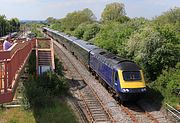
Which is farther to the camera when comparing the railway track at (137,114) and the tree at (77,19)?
the tree at (77,19)

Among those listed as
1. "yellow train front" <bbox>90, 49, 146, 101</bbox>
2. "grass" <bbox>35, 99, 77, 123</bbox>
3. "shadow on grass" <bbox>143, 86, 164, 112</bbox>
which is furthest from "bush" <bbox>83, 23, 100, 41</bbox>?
"grass" <bbox>35, 99, 77, 123</bbox>

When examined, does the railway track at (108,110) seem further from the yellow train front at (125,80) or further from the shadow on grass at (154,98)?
the yellow train front at (125,80)

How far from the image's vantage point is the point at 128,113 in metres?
20.7

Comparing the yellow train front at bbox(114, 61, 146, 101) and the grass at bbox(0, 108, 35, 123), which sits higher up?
the yellow train front at bbox(114, 61, 146, 101)

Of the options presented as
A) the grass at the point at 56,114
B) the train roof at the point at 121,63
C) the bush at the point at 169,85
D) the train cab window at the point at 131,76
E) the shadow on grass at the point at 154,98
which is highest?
the train roof at the point at 121,63

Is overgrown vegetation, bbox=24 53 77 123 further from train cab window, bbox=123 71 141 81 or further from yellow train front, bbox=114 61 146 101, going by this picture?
train cab window, bbox=123 71 141 81

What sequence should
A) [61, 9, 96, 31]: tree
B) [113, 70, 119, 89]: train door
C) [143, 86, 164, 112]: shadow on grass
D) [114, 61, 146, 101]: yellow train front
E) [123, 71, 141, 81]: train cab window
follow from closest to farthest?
[114, 61, 146, 101]: yellow train front → [123, 71, 141, 81]: train cab window → [143, 86, 164, 112]: shadow on grass → [113, 70, 119, 89]: train door → [61, 9, 96, 31]: tree

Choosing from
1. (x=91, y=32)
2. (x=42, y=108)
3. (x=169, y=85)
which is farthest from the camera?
(x=91, y=32)

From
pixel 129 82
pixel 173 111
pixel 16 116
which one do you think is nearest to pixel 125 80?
pixel 129 82

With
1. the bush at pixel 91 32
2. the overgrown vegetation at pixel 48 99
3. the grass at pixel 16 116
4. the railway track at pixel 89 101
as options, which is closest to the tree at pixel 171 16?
the bush at pixel 91 32

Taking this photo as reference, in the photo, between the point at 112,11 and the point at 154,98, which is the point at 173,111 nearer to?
the point at 154,98

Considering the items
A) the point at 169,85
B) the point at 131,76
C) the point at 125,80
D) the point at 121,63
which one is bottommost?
the point at 169,85

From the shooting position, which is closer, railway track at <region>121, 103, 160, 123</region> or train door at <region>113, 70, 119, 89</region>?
railway track at <region>121, 103, 160, 123</region>

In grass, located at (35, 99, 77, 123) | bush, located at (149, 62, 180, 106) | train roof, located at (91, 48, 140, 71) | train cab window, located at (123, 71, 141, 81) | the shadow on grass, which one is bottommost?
grass, located at (35, 99, 77, 123)
